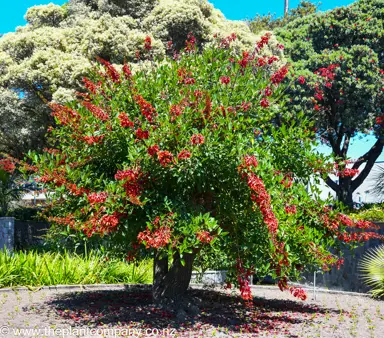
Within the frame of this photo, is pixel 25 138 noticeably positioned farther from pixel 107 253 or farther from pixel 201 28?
pixel 107 253

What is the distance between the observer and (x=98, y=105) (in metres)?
8.22

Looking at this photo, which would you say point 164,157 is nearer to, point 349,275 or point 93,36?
point 349,275

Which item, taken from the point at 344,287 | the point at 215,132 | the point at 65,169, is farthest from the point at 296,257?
the point at 344,287

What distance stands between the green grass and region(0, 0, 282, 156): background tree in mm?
5805

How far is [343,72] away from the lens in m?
20.2

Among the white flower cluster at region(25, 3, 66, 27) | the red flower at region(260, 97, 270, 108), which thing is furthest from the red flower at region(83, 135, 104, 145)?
the white flower cluster at region(25, 3, 66, 27)

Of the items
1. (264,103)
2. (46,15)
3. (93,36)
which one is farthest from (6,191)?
(264,103)

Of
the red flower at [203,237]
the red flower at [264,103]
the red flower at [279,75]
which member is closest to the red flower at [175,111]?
the red flower at [264,103]

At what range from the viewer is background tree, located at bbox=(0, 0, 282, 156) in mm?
16609

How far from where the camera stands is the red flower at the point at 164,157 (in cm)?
648

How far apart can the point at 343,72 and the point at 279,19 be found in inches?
540

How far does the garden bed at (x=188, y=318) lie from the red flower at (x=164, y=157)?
2342 mm

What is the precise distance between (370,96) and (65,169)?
50.4 ft

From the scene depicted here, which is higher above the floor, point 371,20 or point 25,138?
point 371,20
